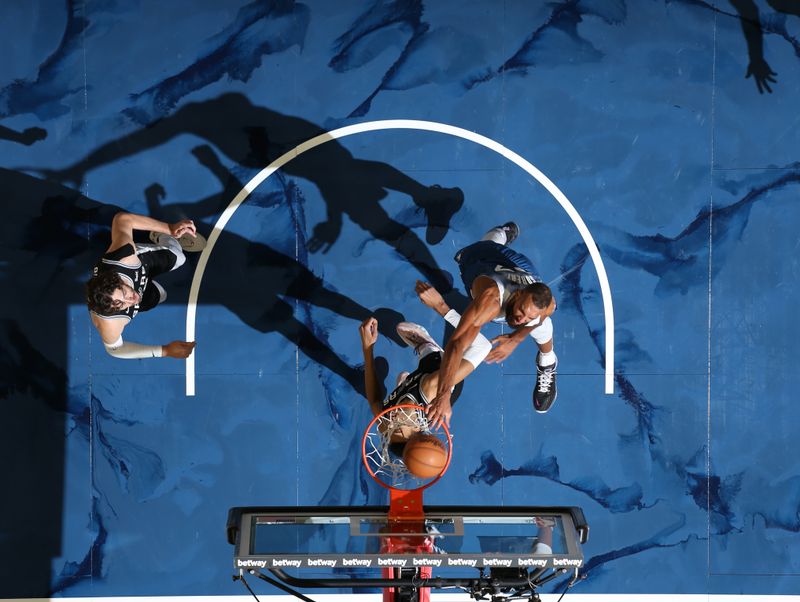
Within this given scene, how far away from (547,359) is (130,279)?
4375 millimetres

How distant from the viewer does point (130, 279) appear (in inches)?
339

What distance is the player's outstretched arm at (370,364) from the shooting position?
878 cm

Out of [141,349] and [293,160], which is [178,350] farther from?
[293,160]

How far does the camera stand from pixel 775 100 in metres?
9.43

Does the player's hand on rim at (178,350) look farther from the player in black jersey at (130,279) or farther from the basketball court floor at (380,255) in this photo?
the basketball court floor at (380,255)

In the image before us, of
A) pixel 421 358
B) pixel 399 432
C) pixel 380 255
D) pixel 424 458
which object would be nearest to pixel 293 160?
pixel 380 255

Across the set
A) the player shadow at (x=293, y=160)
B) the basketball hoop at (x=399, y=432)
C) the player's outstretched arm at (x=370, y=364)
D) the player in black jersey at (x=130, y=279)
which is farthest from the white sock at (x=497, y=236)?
the player in black jersey at (x=130, y=279)

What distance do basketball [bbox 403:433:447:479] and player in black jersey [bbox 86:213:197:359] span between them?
3346 mm

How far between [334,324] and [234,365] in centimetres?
117

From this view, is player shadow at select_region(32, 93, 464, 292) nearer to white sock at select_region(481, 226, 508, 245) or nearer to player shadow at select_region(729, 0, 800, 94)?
white sock at select_region(481, 226, 508, 245)

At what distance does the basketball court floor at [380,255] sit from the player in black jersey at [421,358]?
0.23 metres

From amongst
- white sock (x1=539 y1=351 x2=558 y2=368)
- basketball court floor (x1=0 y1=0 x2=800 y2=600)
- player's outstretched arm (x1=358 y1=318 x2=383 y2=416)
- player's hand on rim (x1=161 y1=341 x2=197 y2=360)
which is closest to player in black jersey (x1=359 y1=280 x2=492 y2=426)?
player's outstretched arm (x1=358 y1=318 x2=383 y2=416)

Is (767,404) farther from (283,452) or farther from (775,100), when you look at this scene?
(283,452)

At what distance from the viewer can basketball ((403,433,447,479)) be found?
6.88 m
